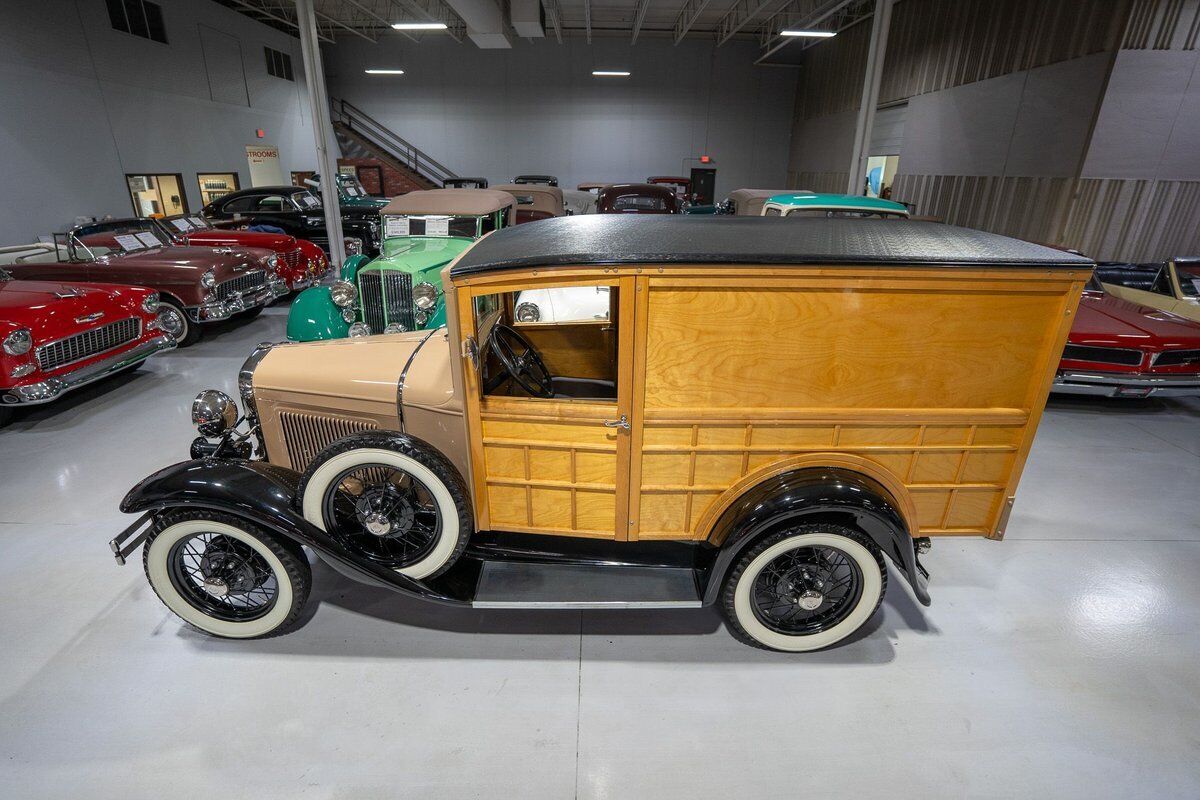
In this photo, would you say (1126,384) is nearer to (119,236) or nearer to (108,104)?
(119,236)

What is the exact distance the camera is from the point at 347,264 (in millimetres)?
7172

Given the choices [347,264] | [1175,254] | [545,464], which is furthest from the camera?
[1175,254]

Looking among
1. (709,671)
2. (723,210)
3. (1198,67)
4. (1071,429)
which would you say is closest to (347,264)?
(709,671)

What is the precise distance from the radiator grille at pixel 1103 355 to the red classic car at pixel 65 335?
933 cm

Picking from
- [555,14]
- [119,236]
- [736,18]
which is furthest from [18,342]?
[736,18]

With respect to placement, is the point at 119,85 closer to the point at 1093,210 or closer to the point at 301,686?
the point at 301,686

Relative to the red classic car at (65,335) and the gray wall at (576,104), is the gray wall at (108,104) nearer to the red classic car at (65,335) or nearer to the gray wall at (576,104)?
the gray wall at (576,104)

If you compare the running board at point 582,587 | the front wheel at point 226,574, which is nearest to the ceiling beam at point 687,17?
the running board at point 582,587

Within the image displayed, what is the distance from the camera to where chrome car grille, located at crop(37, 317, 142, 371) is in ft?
16.3

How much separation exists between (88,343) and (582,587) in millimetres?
5640

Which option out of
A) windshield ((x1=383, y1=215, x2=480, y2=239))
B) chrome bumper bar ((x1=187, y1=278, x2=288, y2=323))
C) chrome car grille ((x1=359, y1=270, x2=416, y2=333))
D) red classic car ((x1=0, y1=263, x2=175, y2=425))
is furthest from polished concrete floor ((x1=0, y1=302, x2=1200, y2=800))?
windshield ((x1=383, y1=215, x2=480, y2=239))

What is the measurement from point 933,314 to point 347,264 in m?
6.79

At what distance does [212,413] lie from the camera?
9.96 ft

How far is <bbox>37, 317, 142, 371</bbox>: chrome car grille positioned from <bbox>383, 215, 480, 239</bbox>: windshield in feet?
9.17
